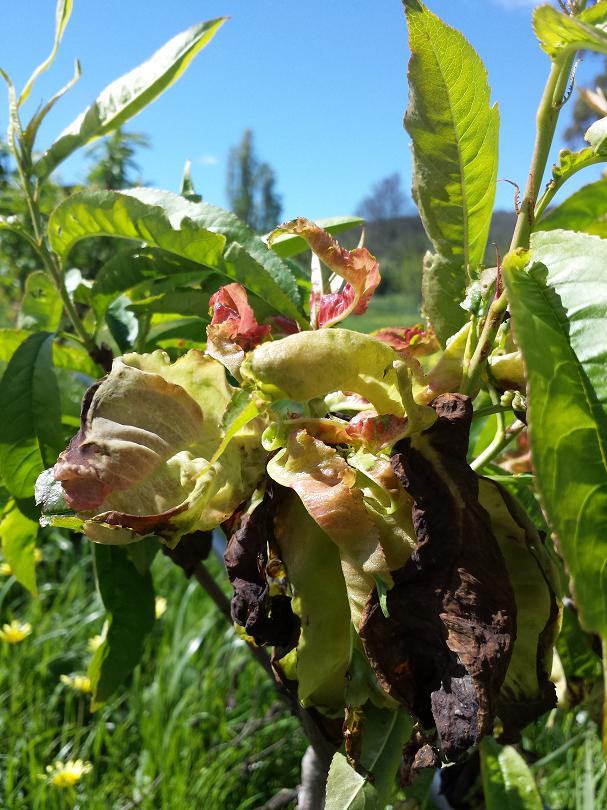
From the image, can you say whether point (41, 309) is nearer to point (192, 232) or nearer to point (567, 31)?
point (192, 232)

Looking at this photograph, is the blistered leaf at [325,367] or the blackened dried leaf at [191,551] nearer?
the blistered leaf at [325,367]

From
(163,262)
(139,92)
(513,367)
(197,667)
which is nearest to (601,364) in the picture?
(513,367)

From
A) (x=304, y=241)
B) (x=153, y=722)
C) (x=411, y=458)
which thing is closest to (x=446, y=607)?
(x=411, y=458)

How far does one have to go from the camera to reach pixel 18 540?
917mm

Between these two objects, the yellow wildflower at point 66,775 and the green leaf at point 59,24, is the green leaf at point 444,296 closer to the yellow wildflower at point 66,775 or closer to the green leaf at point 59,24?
the green leaf at point 59,24

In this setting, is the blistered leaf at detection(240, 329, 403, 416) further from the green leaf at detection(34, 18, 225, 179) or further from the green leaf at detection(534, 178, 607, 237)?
the green leaf at detection(34, 18, 225, 179)

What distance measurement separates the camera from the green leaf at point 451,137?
55 cm

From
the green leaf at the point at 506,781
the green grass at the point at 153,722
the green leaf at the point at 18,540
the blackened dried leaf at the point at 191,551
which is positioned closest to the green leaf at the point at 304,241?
the blackened dried leaf at the point at 191,551

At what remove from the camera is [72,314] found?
2.97 ft

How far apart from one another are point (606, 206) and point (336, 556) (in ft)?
1.42

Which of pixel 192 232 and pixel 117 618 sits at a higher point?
pixel 192 232

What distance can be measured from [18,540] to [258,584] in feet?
1.68

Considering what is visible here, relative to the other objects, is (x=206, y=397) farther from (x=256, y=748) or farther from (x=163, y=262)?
(x=256, y=748)

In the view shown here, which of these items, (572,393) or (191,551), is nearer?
(572,393)
